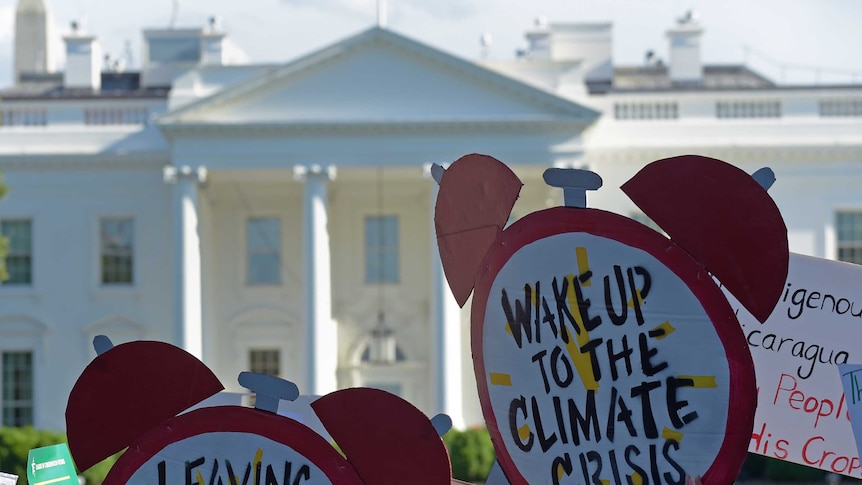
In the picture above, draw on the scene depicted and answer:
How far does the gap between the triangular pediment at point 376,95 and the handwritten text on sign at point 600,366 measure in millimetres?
26411

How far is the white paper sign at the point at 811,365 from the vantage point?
5957 millimetres

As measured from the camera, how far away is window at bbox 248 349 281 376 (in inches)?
1348

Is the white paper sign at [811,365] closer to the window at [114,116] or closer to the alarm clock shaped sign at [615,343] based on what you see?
the alarm clock shaped sign at [615,343]

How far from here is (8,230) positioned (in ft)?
112

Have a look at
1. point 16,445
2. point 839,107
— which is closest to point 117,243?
point 16,445

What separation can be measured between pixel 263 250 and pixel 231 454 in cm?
2953

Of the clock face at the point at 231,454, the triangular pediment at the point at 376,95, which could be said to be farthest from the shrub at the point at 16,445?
the clock face at the point at 231,454

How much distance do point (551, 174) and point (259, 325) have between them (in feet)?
97.9

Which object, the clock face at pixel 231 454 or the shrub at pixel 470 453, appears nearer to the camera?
the clock face at pixel 231 454

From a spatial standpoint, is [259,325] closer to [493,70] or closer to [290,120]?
[290,120]

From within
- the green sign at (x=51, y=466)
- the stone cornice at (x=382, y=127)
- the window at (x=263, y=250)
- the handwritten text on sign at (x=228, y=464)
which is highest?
the stone cornice at (x=382, y=127)

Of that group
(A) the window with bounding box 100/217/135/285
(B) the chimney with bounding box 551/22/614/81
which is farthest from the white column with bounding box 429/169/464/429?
(B) the chimney with bounding box 551/22/614/81

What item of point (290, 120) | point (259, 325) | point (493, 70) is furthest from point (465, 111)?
point (259, 325)

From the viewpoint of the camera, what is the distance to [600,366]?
4.84 meters
